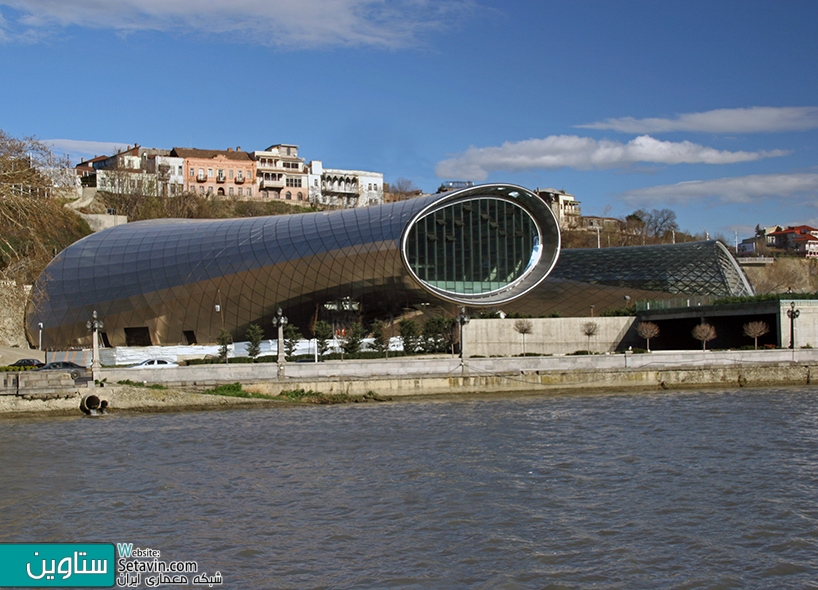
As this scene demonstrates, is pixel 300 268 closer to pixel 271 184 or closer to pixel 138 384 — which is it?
pixel 138 384

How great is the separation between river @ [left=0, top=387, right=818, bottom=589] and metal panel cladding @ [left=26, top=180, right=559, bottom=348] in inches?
907

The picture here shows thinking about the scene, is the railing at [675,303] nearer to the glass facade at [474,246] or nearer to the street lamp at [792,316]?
the glass facade at [474,246]

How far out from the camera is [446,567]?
44.7 ft

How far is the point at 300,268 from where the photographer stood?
52.8 metres

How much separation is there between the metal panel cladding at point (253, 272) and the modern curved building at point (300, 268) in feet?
0.23

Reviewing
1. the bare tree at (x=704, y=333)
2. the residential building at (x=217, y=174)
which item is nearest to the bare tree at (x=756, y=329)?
the bare tree at (x=704, y=333)

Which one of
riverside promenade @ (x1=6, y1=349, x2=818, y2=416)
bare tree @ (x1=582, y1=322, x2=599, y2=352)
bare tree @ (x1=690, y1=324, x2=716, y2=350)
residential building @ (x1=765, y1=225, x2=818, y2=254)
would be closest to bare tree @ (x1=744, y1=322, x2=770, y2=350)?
bare tree @ (x1=690, y1=324, x2=716, y2=350)

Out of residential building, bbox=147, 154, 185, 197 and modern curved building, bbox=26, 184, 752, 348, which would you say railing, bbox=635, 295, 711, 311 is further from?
residential building, bbox=147, 154, 185, 197

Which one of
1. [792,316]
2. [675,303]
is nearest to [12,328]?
[675,303]

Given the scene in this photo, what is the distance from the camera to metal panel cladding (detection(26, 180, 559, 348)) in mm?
52688

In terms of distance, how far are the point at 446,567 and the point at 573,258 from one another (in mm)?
60149

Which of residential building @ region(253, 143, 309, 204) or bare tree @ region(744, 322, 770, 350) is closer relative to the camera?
bare tree @ region(744, 322, 770, 350)

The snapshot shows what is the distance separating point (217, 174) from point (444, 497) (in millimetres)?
95068

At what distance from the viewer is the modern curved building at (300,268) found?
5284 centimetres
